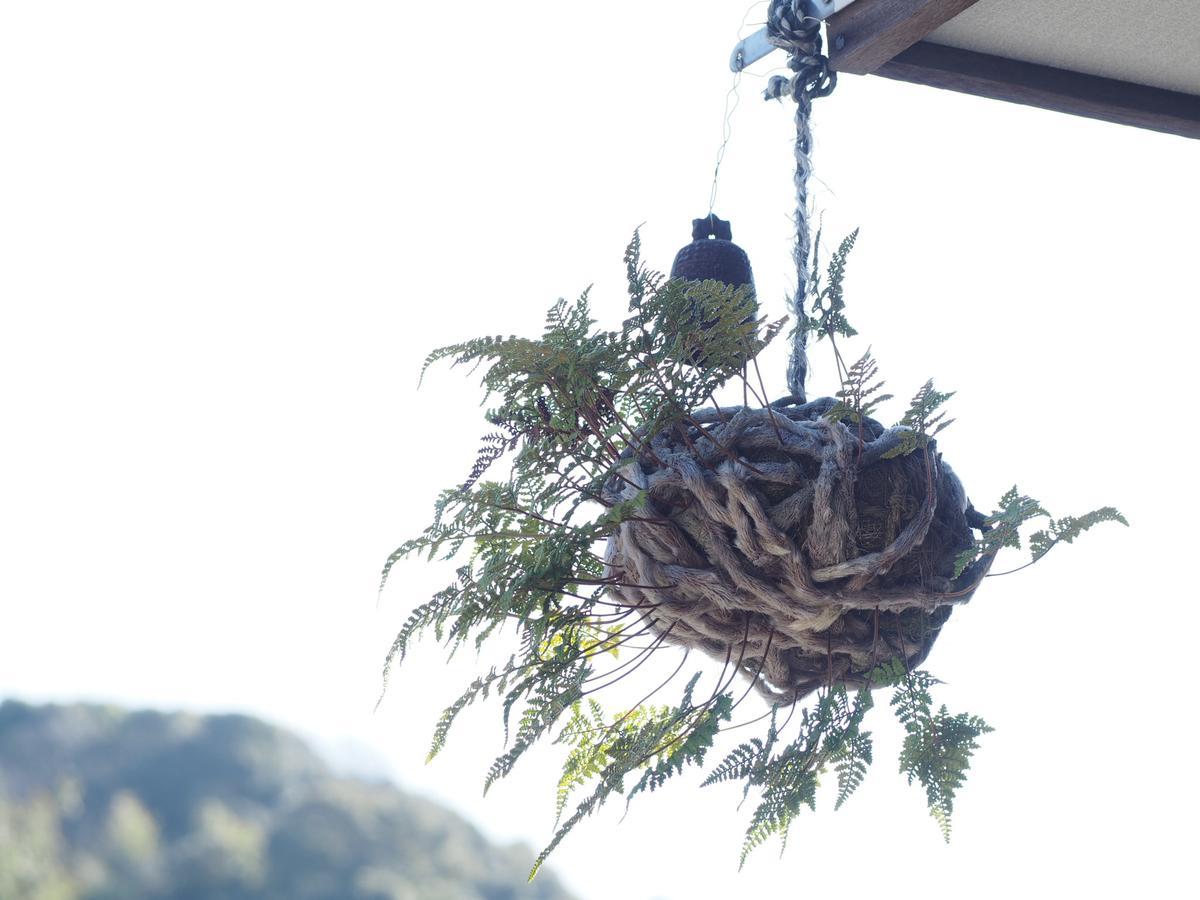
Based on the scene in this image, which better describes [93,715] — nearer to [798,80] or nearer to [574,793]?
[574,793]

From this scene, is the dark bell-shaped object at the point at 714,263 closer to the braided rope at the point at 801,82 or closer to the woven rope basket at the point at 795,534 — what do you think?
the braided rope at the point at 801,82

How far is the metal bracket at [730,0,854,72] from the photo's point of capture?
1307mm

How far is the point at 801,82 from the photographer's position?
1.32 meters

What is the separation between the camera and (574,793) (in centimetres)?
125

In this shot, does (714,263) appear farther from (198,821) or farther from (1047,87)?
(198,821)

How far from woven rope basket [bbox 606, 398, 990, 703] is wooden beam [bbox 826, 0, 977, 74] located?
44cm

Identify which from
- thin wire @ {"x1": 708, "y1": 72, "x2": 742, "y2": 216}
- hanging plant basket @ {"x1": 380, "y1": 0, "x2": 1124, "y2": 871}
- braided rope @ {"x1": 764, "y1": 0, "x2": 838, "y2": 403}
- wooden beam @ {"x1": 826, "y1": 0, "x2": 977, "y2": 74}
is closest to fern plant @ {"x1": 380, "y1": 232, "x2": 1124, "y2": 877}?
hanging plant basket @ {"x1": 380, "y1": 0, "x2": 1124, "y2": 871}

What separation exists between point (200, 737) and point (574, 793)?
51.9 inches

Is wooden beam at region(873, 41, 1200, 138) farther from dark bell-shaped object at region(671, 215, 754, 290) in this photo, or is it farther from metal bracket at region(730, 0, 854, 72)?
dark bell-shaped object at region(671, 215, 754, 290)

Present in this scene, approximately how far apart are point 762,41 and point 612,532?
2.24 ft

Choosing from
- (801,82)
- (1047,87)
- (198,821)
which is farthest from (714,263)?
(198,821)

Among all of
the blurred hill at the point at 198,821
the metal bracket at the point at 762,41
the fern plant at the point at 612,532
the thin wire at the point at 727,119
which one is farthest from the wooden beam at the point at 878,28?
the blurred hill at the point at 198,821

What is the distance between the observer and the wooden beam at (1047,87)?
1388mm

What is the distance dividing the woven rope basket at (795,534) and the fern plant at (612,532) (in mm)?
20
